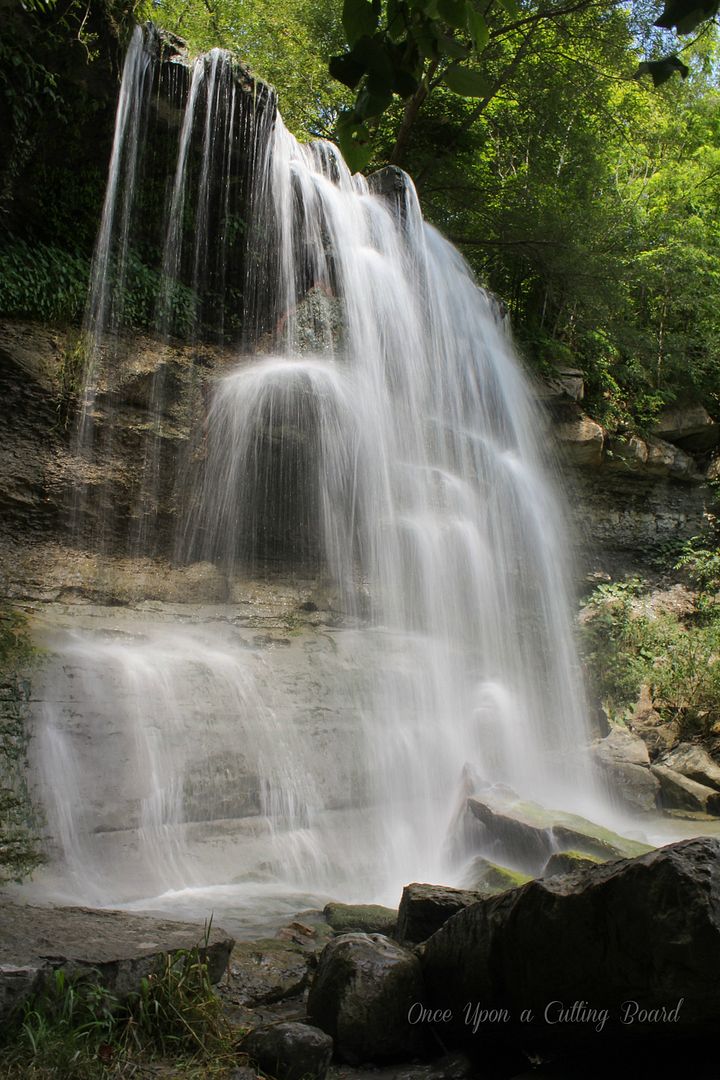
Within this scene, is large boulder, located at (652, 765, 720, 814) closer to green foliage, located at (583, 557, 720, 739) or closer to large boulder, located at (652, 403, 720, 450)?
green foliage, located at (583, 557, 720, 739)

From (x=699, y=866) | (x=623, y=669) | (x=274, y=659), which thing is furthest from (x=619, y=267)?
(x=699, y=866)

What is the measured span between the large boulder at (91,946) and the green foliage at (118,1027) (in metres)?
0.05

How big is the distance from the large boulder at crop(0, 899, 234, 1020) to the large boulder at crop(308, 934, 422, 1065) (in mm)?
586

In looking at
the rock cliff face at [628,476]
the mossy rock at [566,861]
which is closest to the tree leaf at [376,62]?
the mossy rock at [566,861]

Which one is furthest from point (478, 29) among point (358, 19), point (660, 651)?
point (660, 651)

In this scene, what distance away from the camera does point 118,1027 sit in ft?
11.0

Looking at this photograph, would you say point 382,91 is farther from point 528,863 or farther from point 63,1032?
point 528,863

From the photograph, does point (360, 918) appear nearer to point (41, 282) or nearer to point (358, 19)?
point (358, 19)

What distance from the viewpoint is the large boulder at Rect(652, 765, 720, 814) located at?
9.30 m

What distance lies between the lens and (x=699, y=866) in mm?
2836

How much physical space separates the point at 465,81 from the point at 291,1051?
340 cm

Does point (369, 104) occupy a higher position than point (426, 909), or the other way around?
point (369, 104)

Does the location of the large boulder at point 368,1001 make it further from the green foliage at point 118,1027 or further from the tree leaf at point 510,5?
the tree leaf at point 510,5

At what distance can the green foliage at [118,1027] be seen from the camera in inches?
119
